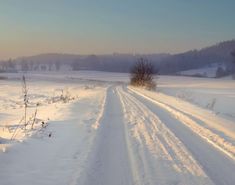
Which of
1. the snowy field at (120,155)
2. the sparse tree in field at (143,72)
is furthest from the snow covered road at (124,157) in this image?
the sparse tree in field at (143,72)

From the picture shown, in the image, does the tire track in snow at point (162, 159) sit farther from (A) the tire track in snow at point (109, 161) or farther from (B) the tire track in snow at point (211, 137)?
(B) the tire track in snow at point (211, 137)

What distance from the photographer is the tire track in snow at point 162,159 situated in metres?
6.32

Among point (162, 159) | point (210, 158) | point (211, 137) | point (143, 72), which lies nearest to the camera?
point (162, 159)

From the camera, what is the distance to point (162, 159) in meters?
7.68

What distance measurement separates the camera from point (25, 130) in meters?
11.2

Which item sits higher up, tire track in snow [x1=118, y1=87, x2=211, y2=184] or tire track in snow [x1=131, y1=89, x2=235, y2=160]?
tire track in snow [x1=118, y1=87, x2=211, y2=184]

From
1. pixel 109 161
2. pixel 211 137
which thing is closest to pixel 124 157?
pixel 109 161

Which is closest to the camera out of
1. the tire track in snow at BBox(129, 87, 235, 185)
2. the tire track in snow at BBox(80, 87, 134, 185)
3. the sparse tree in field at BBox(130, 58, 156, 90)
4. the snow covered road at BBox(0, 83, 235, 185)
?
the tire track in snow at BBox(80, 87, 134, 185)

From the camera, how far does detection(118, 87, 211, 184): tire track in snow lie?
6.32 metres

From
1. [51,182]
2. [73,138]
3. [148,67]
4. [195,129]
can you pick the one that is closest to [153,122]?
[195,129]

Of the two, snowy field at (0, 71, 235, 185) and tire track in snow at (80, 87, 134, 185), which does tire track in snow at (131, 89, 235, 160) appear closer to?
snowy field at (0, 71, 235, 185)

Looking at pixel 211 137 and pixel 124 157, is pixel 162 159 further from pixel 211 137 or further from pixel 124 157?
pixel 211 137

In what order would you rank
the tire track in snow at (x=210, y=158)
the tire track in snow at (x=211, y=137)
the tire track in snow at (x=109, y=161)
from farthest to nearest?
the tire track in snow at (x=211, y=137)
the tire track in snow at (x=210, y=158)
the tire track in snow at (x=109, y=161)

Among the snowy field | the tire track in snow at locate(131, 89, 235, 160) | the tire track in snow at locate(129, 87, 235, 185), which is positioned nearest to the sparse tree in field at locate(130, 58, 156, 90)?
the tire track in snow at locate(131, 89, 235, 160)
